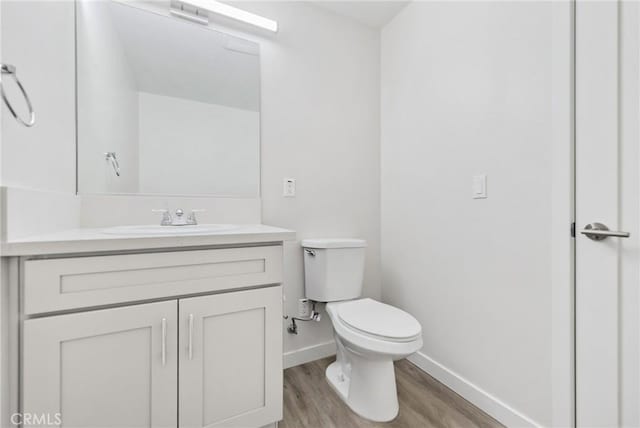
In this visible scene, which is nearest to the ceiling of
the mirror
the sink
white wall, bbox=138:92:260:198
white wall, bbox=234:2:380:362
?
white wall, bbox=234:2:380:362

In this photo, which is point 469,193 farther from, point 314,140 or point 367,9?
point 367,9

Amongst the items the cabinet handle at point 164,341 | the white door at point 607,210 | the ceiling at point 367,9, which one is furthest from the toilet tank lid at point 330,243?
the ceiling at point 367,9

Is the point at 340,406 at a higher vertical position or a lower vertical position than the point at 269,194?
lower

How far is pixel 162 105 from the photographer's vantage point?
4.94 feet

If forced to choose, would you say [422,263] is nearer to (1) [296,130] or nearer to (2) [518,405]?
(2) [518,405]

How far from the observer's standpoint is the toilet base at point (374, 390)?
1322 millimetres

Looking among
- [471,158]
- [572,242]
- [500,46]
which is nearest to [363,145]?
[471,158]

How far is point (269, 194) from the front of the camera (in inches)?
67.1

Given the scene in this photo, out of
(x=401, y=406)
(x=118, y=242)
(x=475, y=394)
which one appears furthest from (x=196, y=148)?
(x=475, y=394)

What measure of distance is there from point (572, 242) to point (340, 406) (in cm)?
121

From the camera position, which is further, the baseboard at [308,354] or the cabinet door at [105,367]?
the baseboard at [308,354]

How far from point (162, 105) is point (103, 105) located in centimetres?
25

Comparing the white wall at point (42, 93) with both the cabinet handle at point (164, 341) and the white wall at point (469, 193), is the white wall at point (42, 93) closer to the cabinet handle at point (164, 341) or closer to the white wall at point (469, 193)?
the cabinet handle at point (164, 341)

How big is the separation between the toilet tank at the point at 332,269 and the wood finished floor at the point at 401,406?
456mm
